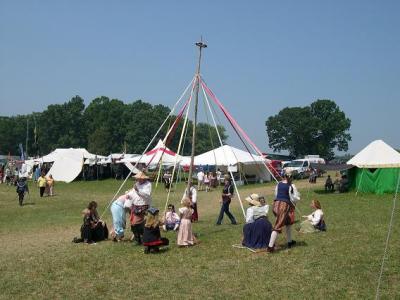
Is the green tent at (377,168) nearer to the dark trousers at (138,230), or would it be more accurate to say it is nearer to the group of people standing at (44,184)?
the dark trousers at (138,230)

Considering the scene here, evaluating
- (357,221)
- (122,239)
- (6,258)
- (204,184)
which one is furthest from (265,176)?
(6,258)

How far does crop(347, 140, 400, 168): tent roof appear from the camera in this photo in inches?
844

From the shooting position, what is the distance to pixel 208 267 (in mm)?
7820

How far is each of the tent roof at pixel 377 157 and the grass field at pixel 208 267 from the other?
9468mm

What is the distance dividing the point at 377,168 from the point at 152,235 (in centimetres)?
1555

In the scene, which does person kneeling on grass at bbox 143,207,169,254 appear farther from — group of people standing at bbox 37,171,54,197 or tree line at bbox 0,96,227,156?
tree line at bbox 0,96,227,156

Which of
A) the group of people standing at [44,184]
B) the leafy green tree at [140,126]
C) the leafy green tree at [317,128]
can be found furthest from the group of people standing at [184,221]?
the leafy green tree at [317,128]

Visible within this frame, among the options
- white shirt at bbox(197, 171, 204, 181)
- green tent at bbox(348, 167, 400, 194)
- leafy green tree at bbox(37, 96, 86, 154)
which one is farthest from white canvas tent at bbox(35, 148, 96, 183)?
leafy green tree at bbox(37, 96, 86, 154)

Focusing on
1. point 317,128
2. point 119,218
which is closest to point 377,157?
point 119,218

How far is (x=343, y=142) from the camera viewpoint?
2884 inches

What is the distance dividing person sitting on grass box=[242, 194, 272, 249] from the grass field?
1.48 ft

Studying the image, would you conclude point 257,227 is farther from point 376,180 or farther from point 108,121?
point 108,121

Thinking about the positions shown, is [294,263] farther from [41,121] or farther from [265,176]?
[41,121]

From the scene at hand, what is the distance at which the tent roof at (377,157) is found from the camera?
21.4m
